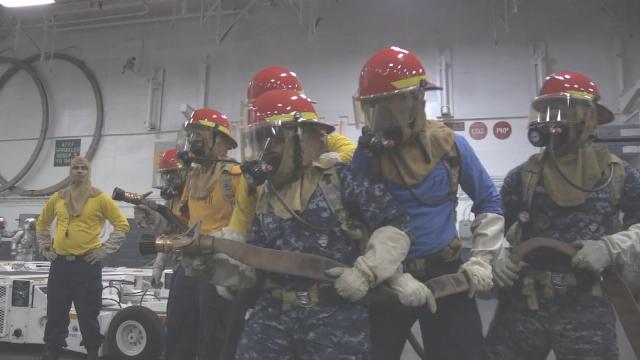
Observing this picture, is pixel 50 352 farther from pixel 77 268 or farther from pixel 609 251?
pixel 609 251

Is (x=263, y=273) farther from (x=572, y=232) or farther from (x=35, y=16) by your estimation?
(x=35, y=16)

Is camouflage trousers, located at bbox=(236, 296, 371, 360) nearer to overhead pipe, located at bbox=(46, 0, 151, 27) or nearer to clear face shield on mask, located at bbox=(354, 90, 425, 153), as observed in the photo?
clear face shield on mask, located at bbox=(354, 90, 425, 153)

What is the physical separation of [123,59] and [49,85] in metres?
2.00

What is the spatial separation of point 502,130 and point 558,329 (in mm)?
7751

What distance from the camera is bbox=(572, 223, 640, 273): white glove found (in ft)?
6.90

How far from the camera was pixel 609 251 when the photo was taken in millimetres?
2139

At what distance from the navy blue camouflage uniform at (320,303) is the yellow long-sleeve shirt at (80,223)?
3398 mm

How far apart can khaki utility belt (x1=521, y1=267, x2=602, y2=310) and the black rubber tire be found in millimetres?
3889

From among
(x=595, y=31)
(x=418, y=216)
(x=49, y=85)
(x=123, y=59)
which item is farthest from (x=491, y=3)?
(x=49, y=85)

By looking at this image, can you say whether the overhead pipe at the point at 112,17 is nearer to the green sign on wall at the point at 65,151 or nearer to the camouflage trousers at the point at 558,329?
the green sign on wall at the point at 65,151

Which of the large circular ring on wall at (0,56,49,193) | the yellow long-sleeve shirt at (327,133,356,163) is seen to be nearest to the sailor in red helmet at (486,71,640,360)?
the yellow long-sleeve shirt at (327,133,356,163)

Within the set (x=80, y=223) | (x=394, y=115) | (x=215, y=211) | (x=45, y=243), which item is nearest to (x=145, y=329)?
(x=80, y=223)

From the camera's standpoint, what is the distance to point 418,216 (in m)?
2.10

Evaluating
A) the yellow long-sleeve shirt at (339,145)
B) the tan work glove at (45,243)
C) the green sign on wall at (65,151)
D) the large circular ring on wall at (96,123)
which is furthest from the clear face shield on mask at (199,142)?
the green sign on wall at (65,151)
